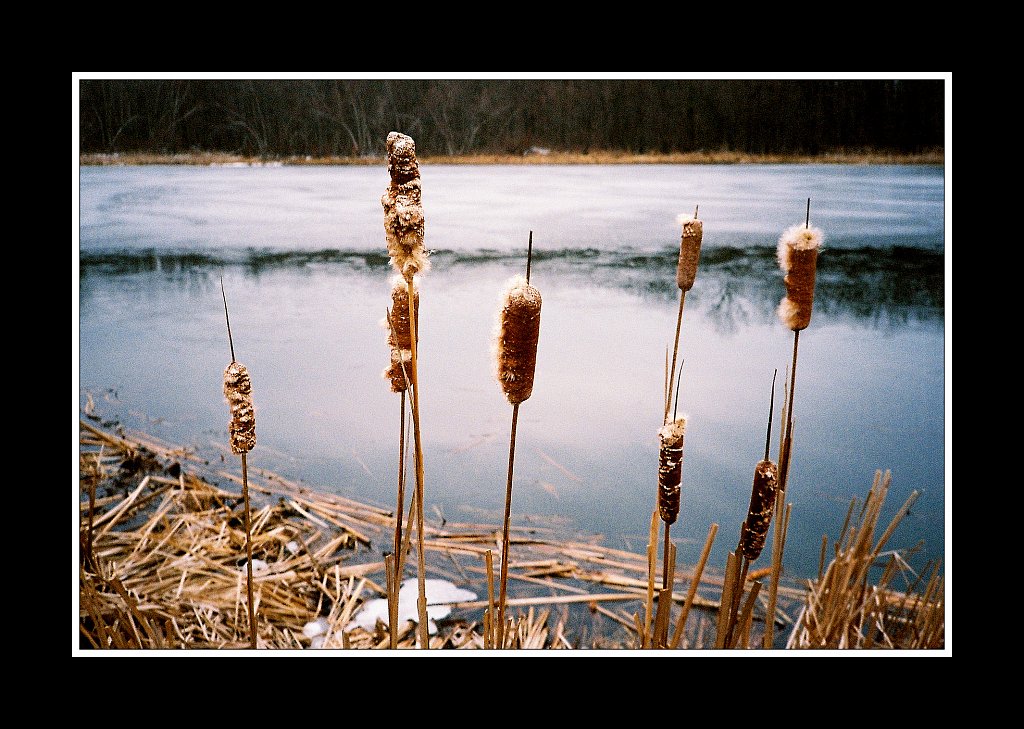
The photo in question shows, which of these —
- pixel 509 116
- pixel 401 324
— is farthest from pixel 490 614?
pixel 509 116

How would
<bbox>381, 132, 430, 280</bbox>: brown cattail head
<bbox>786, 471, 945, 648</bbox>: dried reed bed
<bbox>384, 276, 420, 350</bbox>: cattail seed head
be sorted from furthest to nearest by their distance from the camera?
<bbox>786, 471, 945, 648</bbox>: dried reed bed
<bbox>384, 276, 420, 350</bbox>: cattail seed head
<bbox>381, 132, 430, 280</bbox>: brown cattail head

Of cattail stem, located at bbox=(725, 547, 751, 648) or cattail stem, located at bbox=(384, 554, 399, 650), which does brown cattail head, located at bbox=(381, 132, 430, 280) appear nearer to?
cattail stem, located at bbox=(384, 554, 399, 650)

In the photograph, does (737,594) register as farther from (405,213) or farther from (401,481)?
(405,213)

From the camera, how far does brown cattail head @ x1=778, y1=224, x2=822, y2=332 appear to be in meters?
1.05

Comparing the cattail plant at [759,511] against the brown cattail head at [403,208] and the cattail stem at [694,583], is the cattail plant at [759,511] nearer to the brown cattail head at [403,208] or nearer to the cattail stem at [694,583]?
the cattail stem at [694,583]

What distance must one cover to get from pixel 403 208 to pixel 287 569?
0.89m

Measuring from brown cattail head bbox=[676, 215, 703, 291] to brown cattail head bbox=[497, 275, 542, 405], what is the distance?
0.32 metres

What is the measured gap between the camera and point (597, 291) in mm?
1475

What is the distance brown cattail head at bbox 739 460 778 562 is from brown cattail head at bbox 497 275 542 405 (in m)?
0.36

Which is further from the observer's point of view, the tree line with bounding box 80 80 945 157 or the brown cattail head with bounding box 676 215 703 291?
the tree line with bounding box 80 80 945 157

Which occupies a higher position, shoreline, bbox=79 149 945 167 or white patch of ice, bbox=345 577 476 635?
shoreline, bbox=79 149 945 167

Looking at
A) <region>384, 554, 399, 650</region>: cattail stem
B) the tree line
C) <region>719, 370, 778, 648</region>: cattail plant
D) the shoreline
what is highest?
the tree line

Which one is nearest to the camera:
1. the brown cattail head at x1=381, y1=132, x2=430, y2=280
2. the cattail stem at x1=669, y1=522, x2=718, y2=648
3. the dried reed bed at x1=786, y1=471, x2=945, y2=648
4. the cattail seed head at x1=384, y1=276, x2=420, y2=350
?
the brown cattail head at x1=381, y1=132, x2=430, y2=280

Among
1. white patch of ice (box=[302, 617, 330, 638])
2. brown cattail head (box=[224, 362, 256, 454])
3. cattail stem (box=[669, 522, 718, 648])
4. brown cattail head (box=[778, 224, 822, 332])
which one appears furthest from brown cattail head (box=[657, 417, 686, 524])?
white patch of ice (box=[302, 617, 330, 638])
